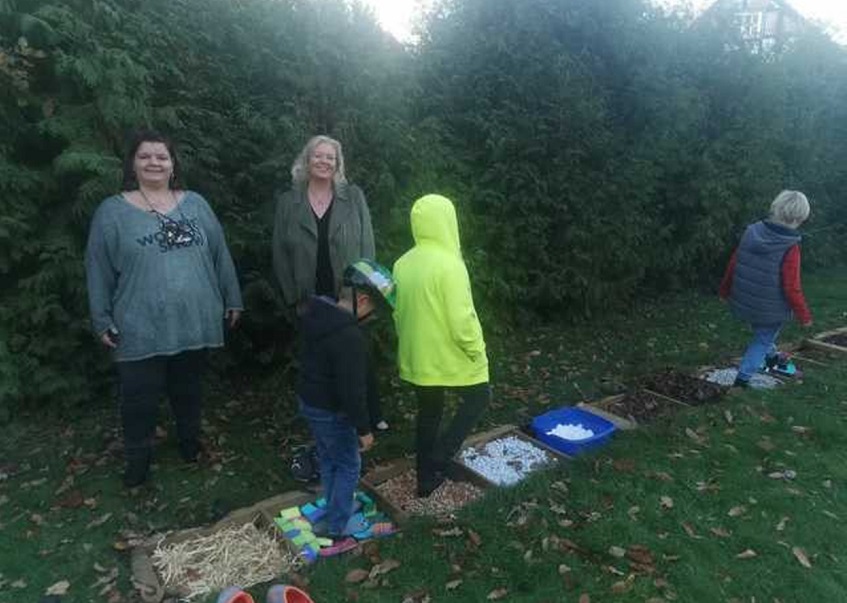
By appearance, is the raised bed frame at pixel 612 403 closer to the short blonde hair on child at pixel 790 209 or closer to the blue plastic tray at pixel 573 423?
the blue plastic tray at pixel 573 423

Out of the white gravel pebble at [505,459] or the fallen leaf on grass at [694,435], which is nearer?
the white gravel pebble at [505,459]

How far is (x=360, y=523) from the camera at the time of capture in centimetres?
373

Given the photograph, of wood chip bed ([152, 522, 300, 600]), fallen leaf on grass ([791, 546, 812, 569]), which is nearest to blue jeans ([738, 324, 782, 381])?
fallen leaf on grass ([791, 546, 812, 569])

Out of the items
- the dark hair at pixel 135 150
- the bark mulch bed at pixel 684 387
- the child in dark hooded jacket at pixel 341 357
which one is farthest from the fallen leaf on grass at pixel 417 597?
the bark mulch bed at pixel 684 387

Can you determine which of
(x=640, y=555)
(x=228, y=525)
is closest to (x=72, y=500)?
(x=228, y=525)

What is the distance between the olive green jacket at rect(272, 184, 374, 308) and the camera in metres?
4.10

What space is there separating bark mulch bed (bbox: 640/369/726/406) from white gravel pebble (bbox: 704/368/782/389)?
396 millimetres

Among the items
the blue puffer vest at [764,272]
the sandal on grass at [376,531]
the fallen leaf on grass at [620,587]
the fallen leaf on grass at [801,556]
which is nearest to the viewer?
the fallen leaf on grass at [620,587]

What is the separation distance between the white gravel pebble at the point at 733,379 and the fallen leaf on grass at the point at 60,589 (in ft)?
17.3

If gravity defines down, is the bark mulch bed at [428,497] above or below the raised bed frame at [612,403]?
below

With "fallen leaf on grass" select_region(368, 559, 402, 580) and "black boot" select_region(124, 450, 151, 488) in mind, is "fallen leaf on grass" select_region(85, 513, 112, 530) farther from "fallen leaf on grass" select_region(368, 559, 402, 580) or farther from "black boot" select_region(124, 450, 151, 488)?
"fallen leaf on grass" select_region(368, 559, 402, 580)

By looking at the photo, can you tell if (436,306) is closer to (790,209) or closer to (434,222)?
(434,222)

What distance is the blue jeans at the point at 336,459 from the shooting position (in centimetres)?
331

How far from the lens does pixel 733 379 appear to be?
6.14m
